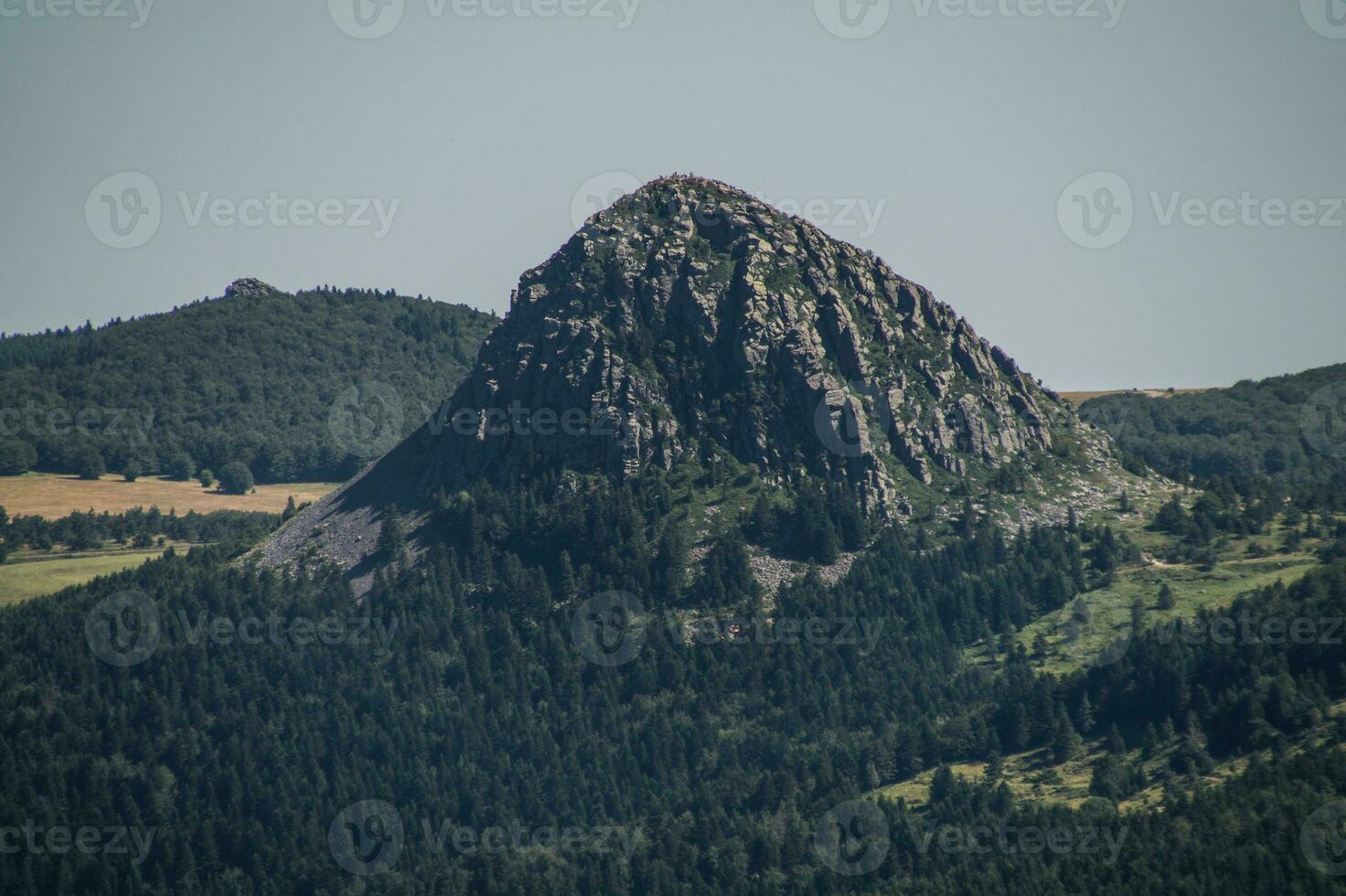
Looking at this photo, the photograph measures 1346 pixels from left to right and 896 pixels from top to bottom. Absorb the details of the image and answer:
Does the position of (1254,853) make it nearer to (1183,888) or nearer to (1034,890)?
(1183,888)

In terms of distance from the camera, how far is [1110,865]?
7756 inches

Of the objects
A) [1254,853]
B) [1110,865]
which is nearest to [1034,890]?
[1110,865]

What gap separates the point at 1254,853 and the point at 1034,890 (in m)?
25.6

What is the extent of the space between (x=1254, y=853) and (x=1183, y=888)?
30.1 feet

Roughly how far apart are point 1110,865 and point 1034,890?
31.0 feet

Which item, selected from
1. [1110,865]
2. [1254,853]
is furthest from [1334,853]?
[1110,865]

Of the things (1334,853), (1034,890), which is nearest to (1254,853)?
(1334,853)

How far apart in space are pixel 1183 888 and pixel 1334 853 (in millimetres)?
17897

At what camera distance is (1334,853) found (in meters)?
190

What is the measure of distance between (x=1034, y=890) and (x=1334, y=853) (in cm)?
3415

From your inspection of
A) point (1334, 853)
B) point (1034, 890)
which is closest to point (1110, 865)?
point (1034, 890)

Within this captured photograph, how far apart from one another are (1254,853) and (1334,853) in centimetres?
916

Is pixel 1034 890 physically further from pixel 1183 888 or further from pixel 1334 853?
pixel 1334 853
